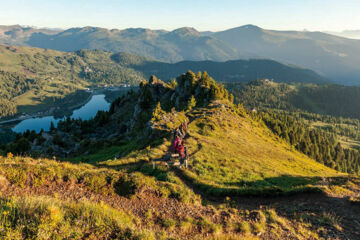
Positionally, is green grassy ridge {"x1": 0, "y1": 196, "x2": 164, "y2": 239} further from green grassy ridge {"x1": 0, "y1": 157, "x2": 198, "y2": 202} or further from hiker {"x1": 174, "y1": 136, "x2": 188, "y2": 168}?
hiker {"x1": 174, "y1": 136, "x2": 188, "y2": 168}

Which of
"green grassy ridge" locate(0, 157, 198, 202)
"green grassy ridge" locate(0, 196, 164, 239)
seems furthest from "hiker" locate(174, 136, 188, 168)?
"green grassy ridge" locate(0, 196, 164, 239)

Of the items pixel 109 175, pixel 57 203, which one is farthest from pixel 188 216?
pixel 57 203

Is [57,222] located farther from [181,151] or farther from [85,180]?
[181,151]

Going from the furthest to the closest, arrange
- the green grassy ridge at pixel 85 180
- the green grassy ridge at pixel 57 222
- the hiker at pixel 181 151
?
the hiker at pixel 181 151 < the green grassy ridge at pixel 85 180 < the green grassy ridge at pixel 57 222

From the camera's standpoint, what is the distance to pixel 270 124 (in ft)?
391

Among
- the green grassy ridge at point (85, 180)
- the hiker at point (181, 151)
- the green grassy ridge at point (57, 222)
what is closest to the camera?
the green grassy ridge at point (57, 222)

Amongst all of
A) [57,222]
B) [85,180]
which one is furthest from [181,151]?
[57,222]

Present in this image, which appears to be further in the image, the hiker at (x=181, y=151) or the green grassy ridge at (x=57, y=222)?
the hiker at (x=181, y=151)

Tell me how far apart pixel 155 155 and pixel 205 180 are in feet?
31.1

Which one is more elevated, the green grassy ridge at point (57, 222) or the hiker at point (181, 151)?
the green grassy ridge at point (57, 222)

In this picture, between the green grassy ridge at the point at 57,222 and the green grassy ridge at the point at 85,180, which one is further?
the green grassy ridge at the point at 85,180

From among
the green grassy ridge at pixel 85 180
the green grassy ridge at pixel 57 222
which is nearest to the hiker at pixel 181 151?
the green grassy ridge at pixel 85 180

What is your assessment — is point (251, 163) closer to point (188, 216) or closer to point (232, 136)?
point (232, 136)

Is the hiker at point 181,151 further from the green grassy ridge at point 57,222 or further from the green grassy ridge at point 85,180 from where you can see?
the green grassy ridge at point 57,222
